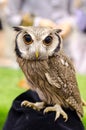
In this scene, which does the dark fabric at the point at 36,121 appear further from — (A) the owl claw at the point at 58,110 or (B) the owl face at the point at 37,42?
(B) the owl face at the point at 37,42

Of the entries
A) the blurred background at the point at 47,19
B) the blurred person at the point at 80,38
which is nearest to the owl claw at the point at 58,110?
the blurred background at the point at 47,19

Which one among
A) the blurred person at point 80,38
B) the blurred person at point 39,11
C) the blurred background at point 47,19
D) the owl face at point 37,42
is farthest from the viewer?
the blurred person at point 80,38

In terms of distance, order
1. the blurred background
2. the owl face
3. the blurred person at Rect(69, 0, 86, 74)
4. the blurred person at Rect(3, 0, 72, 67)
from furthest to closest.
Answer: the blurred person at Rect(69, 0, 86, 74) → the blurred person at Rect(3, 0, 72, 67) → the blurred background → the owl face

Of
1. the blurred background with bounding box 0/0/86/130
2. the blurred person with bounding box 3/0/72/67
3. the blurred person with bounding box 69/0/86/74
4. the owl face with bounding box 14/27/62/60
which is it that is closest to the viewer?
the owl face with bounding box 14/27/62/60

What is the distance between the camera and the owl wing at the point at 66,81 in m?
2.08

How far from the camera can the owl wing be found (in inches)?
81.8

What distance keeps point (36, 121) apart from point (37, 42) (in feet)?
0.86

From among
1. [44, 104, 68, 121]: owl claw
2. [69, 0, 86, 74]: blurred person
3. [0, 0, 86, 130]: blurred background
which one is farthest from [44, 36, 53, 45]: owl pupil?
[69, 0, 86, 74]: blurred person

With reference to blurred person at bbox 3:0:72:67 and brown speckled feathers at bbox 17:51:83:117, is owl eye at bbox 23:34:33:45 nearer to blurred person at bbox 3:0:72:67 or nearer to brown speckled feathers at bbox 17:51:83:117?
brown speckled feathers at bbox 17:51:83:117

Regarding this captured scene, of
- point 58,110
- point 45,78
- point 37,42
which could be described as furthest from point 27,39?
point 58,110

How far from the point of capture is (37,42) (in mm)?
2023

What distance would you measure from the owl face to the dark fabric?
194 mm

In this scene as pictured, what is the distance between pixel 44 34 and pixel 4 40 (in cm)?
431

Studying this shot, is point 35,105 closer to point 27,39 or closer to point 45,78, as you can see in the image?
point 45,78
